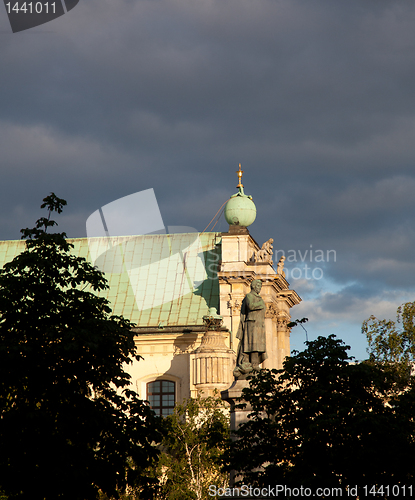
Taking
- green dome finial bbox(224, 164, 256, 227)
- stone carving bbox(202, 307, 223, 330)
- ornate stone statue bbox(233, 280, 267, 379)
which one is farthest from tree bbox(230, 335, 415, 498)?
green dome finial bbox(224, 164, 256, 227)

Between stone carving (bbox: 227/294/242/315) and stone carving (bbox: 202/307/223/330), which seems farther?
stone carving (bbox: 227/294/242/315)

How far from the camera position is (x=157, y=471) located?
38.6 metres

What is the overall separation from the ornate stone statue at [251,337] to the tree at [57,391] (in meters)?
3.92

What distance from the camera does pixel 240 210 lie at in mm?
55969

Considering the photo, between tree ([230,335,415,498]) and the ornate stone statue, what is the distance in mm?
1631

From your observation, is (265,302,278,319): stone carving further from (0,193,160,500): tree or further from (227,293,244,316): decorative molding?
(0,193,160,500): tree

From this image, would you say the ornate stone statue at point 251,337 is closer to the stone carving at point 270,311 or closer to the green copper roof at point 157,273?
the green copper roof at point 157,273

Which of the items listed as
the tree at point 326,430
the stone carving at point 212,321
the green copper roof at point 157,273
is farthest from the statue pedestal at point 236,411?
the green copper roof at point 157,273

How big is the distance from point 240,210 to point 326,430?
109 ft

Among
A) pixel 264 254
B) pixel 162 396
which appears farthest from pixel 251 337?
pixel 264 254

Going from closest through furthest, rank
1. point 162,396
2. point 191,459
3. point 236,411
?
point 236,411 → point 191,459 → point 162,396

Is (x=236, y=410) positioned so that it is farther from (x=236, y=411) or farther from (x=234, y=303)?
(x=234, y=303)

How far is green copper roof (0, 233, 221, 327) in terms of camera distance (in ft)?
182

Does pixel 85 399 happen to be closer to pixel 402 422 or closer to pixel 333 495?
pixel 333 495
